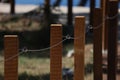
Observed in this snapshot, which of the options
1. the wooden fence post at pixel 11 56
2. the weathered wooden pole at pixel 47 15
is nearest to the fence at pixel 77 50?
the wooden fence post at pixel 11 56

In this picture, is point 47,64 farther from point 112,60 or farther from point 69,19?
point 69,19

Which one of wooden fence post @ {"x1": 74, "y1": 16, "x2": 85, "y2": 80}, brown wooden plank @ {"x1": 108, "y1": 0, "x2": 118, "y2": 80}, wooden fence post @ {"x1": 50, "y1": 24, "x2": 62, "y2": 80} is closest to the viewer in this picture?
wooden fence post @ {"x1": 50, "y1": 24, "x2": 62, "y2": 80}

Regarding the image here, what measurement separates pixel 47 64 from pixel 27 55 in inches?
33.8

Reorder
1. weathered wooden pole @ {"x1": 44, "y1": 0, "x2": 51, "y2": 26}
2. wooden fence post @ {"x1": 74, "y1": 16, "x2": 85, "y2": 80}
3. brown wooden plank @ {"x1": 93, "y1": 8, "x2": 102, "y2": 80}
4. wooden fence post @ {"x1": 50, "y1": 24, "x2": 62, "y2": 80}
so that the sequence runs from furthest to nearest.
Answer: weathered wooden pole @ {"x1": 44, "y1": 0, "x2": 51, "y2": 26} → brown wooden plank @ {"x1": 93, "y1": 8, "x2": 102, "y2": 80} → wooden fence post @ {"x1": 74, "y1": 16, "x2": 85, "y2": 80} → wooden fence post @ {"x1": 50, "y1": 24, "x2": 62, "y2": 80}

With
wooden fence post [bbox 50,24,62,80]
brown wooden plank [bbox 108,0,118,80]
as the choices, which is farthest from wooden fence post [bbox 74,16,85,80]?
brown wooden plank [bbox 108,0,118,80]

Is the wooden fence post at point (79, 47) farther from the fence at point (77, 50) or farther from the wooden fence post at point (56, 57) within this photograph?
the wooden fence post at point (56, 57)

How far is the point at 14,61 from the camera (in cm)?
364

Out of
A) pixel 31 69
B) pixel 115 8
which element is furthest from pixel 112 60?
pixel 31 69

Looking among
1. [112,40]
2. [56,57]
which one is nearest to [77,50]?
[56,57]

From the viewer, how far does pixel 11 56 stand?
11.9 ft

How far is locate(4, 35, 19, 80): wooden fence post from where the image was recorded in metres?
3.61

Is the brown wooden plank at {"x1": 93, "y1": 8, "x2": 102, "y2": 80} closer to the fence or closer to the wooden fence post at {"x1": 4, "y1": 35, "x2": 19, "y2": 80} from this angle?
the fence

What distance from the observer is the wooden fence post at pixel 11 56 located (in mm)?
3607

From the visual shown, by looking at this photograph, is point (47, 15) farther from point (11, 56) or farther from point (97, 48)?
point (11, 56)
